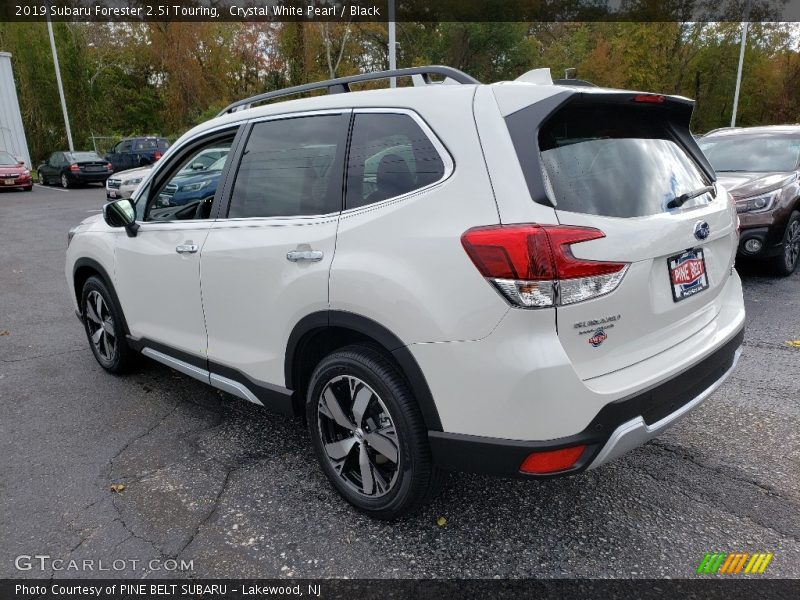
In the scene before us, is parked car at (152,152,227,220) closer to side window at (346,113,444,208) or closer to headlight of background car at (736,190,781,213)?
side window at (346,113,444,208)

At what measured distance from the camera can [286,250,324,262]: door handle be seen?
257 centimetres

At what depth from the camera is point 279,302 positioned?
9.05ft

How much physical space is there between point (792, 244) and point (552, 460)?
6.39m

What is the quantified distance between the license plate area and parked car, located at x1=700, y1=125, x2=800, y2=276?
179 inches

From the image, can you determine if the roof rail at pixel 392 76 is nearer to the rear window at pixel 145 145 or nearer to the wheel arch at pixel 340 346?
the wheel arch at pixel 340 346

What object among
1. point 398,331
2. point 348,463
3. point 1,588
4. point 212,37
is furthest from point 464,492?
point 212,37

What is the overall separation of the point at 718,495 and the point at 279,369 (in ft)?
7.13

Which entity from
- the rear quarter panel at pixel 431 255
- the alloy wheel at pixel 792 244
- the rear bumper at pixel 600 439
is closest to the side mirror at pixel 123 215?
the rear quarter panel at pixel 431 255

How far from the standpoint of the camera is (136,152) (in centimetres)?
2272

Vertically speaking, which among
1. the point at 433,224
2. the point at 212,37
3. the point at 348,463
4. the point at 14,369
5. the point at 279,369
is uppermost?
the point at 212,37

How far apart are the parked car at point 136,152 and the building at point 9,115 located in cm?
987

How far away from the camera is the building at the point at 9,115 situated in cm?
2831

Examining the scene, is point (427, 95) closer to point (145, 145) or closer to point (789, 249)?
point (789, 249)

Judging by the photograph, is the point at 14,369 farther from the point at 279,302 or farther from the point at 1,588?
the point at 279,302
